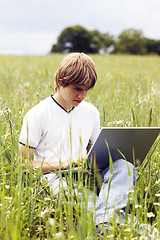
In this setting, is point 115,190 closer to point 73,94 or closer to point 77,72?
point 73,94

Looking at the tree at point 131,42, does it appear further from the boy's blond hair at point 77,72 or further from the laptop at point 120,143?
the laptop at point 120,143

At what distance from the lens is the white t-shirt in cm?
210

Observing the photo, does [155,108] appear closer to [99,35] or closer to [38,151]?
[38,151]

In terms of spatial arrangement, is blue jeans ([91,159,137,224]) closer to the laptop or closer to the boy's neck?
the laptop

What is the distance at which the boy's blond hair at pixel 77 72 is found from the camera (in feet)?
6.86

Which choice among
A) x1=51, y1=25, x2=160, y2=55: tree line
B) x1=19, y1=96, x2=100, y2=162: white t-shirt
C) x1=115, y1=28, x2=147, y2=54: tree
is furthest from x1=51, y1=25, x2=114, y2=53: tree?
x1=19, y1=96, x2=100, y2=162: white t-shirt

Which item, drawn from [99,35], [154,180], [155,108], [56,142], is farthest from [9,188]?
[99,35]

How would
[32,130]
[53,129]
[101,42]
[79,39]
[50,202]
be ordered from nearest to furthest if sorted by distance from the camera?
[50,202] → [32,130] → [53,129] → [79,39] → [101,42]

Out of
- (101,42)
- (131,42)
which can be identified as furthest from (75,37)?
(131,42)

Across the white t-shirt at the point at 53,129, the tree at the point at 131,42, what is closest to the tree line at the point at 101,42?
the tree at the point at 131,42

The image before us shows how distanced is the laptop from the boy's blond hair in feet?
1.34

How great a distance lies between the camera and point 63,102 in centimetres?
224

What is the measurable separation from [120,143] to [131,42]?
54655mm

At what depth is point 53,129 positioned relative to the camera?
7.25 feet
